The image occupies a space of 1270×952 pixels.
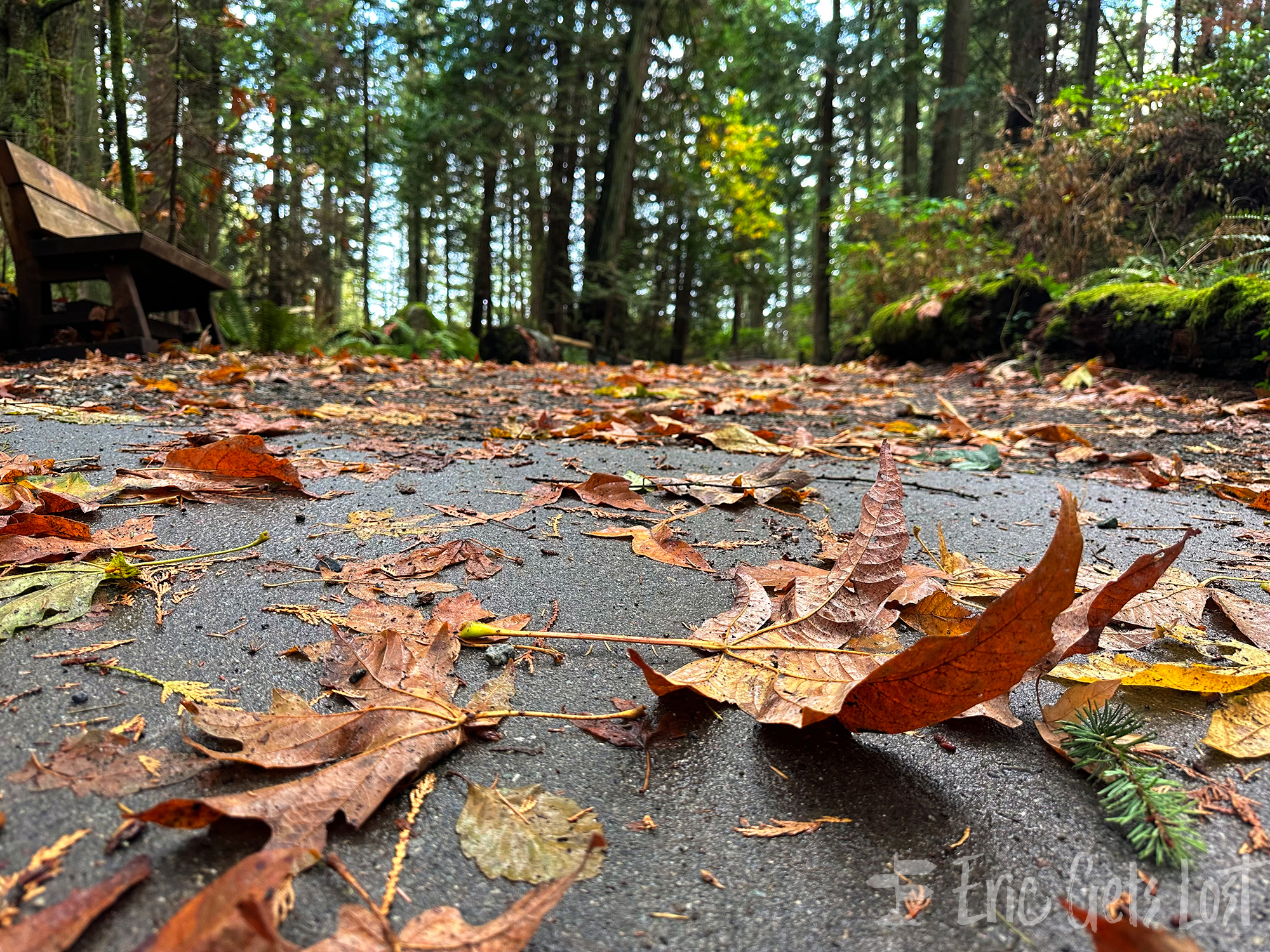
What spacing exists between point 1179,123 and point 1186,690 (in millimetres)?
8791

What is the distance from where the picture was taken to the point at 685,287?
57.2 feet

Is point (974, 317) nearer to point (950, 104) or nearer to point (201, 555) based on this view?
point (950, 104)

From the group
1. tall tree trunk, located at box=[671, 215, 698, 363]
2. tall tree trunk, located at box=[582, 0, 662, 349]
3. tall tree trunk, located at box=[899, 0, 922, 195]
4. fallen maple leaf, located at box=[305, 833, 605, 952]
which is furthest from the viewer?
tall tree trunk, located at box=[671, 215, 698, 363]

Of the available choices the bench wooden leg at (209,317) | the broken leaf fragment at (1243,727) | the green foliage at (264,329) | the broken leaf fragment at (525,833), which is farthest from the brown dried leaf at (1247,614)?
the green foliage at (264,329)

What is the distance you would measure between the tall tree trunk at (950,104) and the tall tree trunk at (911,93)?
575 mm

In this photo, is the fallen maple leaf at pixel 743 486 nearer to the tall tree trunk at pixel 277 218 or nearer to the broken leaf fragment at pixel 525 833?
the broken leaf fragment at pixel 525 833

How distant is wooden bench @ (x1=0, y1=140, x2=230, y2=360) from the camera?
452cm

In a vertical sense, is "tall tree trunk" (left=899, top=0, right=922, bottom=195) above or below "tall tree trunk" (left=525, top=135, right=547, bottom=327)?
above

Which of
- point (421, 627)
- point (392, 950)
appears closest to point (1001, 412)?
point (421, 627)

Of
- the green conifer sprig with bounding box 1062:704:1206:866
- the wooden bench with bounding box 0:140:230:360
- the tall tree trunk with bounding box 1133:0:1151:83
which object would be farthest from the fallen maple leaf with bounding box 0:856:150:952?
the tall tree trunk with bounding box 1133:0:1151:83

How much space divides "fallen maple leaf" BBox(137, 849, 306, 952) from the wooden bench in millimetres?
5224

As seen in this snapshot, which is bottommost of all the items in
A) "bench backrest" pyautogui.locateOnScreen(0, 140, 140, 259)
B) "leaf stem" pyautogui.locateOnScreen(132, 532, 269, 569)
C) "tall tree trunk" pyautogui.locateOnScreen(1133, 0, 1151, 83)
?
"leaf stem" pyautogui.locateOnScreen(132, 532, 269, 569)

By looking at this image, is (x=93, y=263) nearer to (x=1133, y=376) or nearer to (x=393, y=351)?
(x=393, y=351)

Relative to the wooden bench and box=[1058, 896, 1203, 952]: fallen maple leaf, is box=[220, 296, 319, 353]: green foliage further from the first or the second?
box=[1058, 896, 1203, 952]: fallen maple leaf
